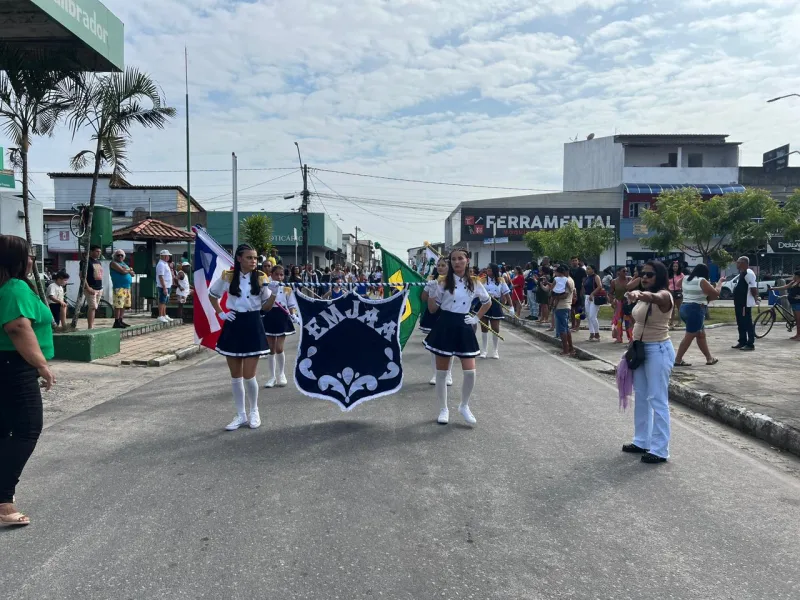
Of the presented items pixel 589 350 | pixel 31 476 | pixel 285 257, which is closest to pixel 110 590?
pixel 31 476

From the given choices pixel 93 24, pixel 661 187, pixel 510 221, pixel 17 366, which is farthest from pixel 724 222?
pixel 510 221

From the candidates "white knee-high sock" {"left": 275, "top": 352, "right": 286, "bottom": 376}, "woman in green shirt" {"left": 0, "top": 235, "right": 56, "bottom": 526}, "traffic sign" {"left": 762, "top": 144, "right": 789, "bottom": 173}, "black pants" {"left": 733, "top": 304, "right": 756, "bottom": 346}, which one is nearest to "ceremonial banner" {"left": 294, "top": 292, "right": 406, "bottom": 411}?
"white knee-high sock" {"left": 275, "top": 352, "right": 286, "bottom": 376}

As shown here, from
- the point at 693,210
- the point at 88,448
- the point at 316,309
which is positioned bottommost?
the point at 88,448

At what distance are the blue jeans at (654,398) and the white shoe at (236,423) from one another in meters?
3.80

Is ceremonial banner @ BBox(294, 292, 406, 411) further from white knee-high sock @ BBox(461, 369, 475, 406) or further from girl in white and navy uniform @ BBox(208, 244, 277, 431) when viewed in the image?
white knee-high sock @ BBox(461, 369, 475, 406)

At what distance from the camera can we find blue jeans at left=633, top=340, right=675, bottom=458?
554cm

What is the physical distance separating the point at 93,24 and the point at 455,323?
710 cm

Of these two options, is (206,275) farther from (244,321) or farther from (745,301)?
(745,301)

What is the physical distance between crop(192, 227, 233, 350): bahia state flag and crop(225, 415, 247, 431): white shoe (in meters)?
1.74

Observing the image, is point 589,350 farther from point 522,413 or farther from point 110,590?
point 110,590

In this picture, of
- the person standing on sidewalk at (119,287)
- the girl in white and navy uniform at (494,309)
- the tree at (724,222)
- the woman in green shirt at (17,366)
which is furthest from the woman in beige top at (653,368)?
the tree at (724,222)

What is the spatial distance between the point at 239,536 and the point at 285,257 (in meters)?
52.3

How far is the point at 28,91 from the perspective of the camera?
33.4 feet

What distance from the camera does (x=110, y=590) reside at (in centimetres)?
322
